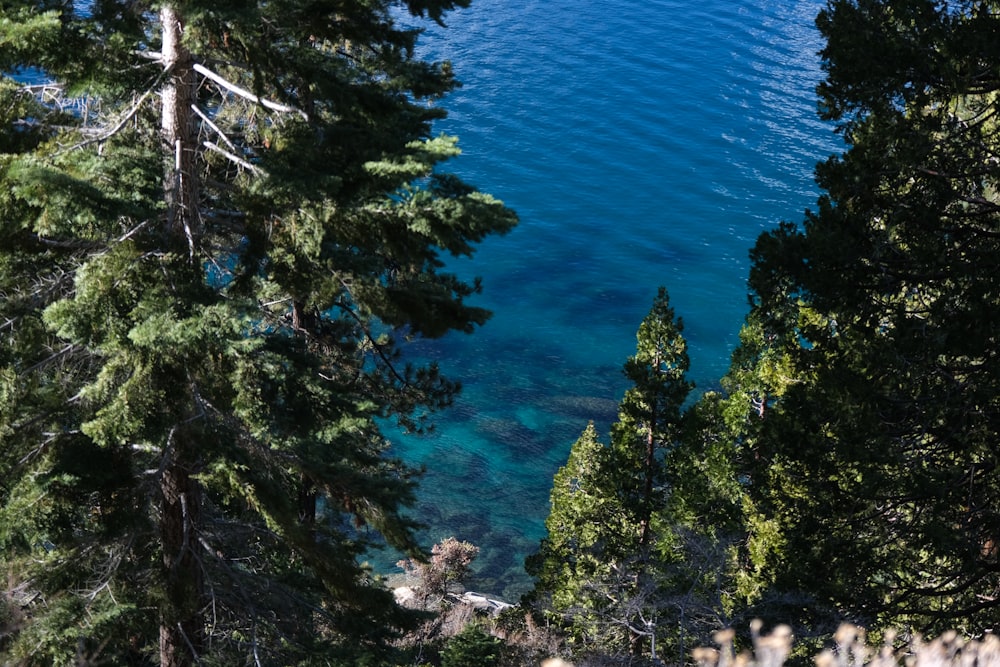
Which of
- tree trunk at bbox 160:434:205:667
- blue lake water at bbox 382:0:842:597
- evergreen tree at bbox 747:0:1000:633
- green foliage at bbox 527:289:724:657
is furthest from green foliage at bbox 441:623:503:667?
blue lake water at bbox 382:0:842:597

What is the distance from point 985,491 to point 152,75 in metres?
8.66

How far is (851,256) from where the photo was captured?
29.1 feet

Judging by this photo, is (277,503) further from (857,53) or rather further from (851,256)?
(857,53)

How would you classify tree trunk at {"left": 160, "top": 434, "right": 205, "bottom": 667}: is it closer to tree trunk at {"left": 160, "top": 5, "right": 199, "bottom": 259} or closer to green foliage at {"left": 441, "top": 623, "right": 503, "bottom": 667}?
tree trunk at {"left": 160, "top": 5, "right": 199, "bottom": 259}

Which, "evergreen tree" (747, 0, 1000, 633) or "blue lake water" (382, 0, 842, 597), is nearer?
"evergreen tree" (747, 0, 1000, 633)

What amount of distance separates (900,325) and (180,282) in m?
6.72

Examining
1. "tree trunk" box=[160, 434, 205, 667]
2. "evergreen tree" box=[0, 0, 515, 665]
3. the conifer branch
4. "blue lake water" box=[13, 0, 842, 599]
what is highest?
the conifer branch

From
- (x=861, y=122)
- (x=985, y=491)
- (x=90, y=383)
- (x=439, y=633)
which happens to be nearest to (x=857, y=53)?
(x=861, y=122)

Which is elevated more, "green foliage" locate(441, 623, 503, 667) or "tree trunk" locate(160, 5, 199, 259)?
"tree trunk" locate(160, 5, 199, 259)

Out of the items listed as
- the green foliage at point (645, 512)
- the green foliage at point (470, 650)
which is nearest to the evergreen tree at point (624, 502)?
the green foliage at point (645, 512)

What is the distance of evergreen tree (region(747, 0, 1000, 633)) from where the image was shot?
27.4 ft

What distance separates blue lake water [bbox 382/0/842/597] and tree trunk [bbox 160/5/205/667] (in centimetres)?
1863

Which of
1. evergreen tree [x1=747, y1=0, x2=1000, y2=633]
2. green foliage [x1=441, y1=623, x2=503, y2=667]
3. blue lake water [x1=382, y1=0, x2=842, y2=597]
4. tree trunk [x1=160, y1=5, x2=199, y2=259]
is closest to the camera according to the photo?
tree trunk [x1=160, y1=5, x2=199, y2=259]

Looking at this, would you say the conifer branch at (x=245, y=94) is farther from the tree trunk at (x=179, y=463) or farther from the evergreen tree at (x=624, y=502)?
the evergreen tree at (x=624, y=502)
